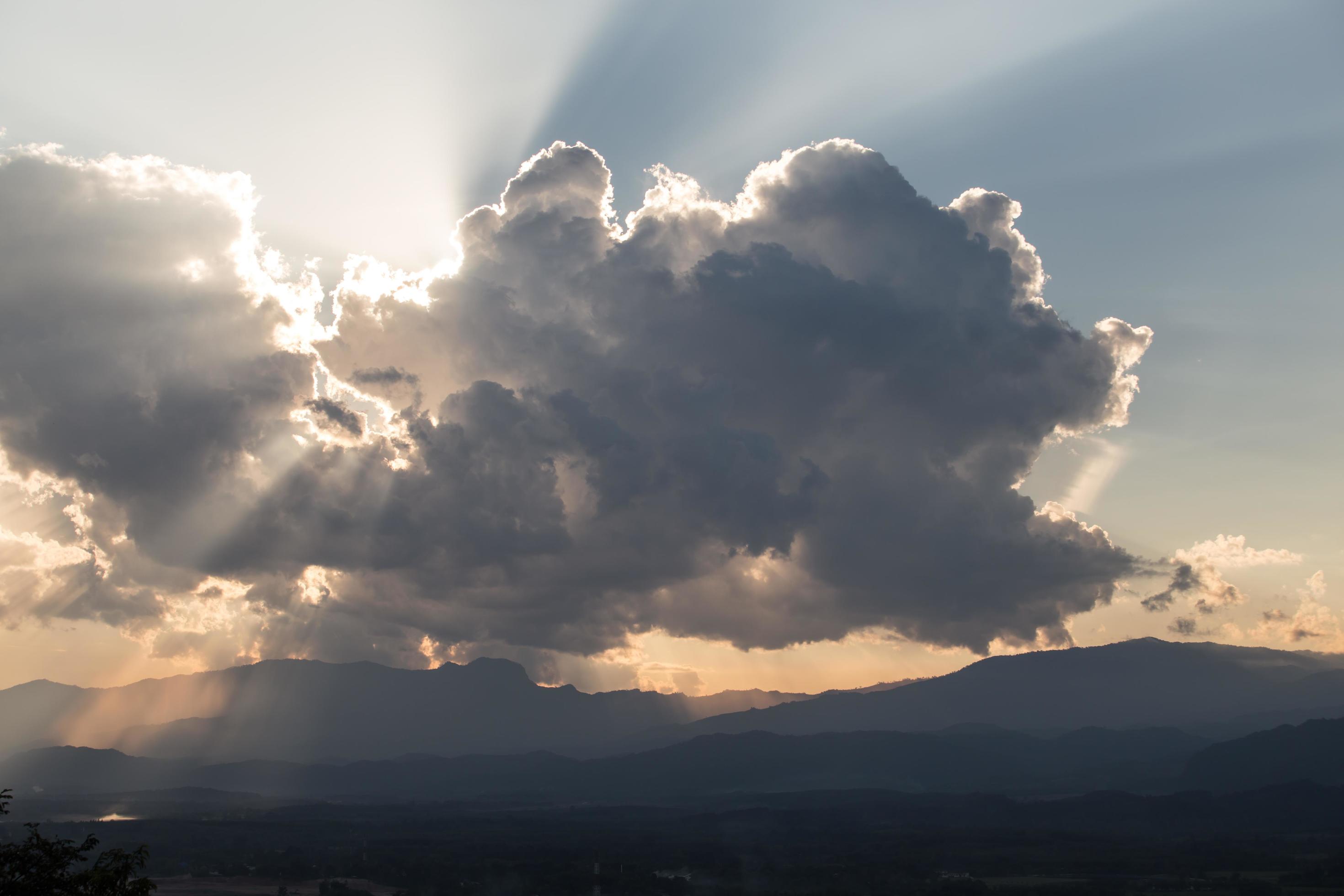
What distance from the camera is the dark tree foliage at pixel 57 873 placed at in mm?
47344

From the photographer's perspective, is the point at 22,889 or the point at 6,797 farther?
the point at 6,797

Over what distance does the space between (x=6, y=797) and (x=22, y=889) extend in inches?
213

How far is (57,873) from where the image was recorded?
49.4 m

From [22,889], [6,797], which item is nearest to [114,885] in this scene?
[22,889]

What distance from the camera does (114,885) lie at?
156 feet

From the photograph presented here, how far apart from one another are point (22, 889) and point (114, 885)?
3.89 meters

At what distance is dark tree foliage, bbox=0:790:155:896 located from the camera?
155 ft

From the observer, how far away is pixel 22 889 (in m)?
47.0

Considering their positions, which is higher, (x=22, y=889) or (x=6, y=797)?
(x=6, y=797)

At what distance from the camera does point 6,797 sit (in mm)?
50438

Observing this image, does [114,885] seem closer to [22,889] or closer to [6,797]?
[22,889]

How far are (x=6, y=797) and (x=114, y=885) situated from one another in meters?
7.94
